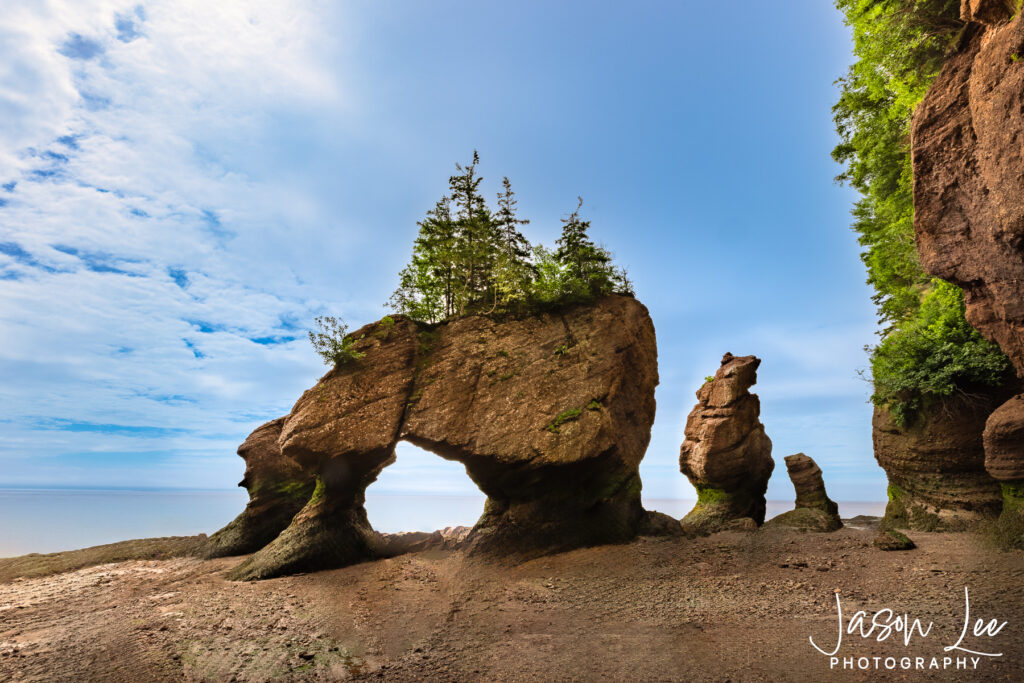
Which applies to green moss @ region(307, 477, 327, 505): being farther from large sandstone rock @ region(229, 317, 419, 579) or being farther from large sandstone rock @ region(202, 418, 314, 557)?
large sandstone rock @ region(202, 418, 314, 557)

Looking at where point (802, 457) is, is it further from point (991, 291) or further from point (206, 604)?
point (206, 604)

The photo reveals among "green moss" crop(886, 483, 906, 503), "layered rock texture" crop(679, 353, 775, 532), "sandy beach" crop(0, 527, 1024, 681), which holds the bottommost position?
"sandy beach" crop(0, 527, 1024, 681)

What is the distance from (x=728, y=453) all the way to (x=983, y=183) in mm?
12432

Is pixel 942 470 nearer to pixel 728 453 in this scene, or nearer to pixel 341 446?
pixel 728 453

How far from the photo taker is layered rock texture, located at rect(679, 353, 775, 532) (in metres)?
19.7

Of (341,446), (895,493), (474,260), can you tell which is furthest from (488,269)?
(895,493)

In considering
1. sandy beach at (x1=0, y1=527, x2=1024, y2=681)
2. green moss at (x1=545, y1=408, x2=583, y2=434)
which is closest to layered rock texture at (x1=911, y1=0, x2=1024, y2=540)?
sandy beach at (x1=0, y1=527, x2=1024, y2=681)

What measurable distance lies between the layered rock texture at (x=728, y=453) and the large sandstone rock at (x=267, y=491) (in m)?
17.3

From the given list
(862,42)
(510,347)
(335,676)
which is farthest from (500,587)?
(862,42)

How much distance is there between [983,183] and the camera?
10867 millimetres

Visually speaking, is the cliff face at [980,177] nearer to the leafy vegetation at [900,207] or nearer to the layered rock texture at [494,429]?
the leafy vegetation at [900,207]

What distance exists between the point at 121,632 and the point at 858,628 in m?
15.3

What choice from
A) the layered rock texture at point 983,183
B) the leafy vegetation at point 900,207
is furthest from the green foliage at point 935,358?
the layered rock texture at point 983,183

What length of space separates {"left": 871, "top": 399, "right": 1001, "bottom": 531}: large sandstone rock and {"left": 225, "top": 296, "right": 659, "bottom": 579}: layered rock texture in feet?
27.6
